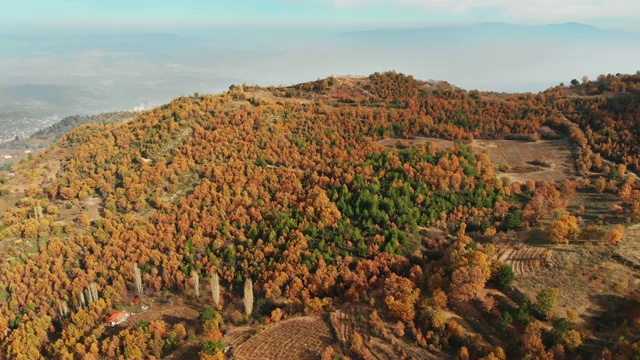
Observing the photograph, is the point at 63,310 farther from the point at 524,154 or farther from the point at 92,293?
the point at 524,154

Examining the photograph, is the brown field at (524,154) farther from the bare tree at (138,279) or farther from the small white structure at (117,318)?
the small white structure at (117,318)

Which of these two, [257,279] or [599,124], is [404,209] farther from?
[599,124]

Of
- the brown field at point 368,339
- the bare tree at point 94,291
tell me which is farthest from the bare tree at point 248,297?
the bare tree at point 94,291

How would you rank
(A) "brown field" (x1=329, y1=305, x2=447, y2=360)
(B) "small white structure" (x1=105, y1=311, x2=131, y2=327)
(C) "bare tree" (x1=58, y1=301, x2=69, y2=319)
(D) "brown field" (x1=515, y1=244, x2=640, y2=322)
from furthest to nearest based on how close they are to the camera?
(C) "bare tree" (x1=58, y1=301, x2=69, y2=319), (B) "small white structure" (x1=105, y1=311, x2=131, y2=327), (D) "brown field" (x1=515, y1=244, x2=640, y2=322), (A) "brown field" (x1=329, y1=305, x2=447, y2=360)

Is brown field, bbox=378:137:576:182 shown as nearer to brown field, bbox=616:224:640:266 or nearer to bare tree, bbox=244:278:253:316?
brown field, bbox=616:224:640:266

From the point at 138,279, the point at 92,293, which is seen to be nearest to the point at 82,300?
the point at 92,293

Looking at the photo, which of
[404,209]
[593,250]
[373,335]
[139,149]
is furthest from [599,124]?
[139,149]

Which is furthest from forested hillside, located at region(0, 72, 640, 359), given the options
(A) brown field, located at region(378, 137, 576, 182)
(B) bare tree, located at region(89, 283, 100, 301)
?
(A) brown field, located at region(378, 137, 576, 182)
